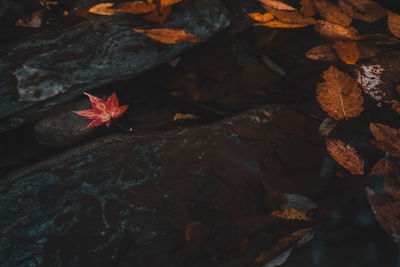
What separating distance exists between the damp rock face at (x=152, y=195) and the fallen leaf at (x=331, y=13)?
970 millimetres

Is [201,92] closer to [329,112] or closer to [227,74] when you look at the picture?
[227,74]

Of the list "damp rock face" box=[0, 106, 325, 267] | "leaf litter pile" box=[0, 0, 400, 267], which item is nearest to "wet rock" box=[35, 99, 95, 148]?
"leaf litter pile" box=[0, 0, 400, 267]

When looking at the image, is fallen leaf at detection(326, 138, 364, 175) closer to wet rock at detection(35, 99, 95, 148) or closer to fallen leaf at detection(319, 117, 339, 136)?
fallen leaf at detection(319, 117, 339, 136)

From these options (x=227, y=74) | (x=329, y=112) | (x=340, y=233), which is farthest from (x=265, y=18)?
(x=340, y=233)

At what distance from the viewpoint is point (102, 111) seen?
1.57m

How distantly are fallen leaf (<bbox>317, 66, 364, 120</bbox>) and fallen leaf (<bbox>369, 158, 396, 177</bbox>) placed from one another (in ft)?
1.00

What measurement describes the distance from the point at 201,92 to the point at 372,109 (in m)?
1.06

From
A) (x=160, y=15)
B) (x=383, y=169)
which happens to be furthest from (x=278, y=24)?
(x=383, y=169)

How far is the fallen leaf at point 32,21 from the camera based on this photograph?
6.84ft

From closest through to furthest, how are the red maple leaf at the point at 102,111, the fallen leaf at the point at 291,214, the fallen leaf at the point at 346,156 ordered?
the fallen leaf at the point at 291,214 → the fallen leaf at the point at 346,156 → the red maple leaf at the point at 102,111

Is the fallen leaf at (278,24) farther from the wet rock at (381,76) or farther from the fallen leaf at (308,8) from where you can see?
the wet rock at (381,76)

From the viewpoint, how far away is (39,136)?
1.56m

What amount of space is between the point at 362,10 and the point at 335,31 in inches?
11.9

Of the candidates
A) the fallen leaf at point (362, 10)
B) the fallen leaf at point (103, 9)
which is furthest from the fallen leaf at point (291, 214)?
the fallen leaf at point (103, 9)
